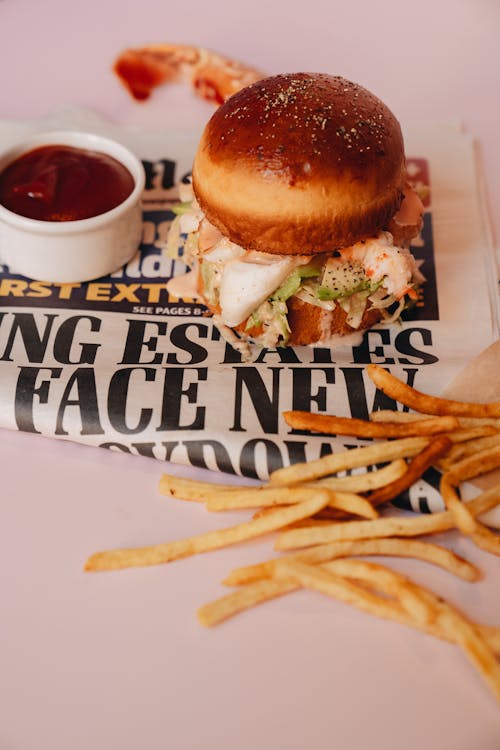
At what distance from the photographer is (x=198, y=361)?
8.89 feet

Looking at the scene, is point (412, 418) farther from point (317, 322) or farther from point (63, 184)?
point (63, 184)

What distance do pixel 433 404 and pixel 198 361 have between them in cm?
81

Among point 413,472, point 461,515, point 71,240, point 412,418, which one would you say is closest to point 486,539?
point 461,515

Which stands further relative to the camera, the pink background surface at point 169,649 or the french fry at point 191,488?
the french fry at point 191,488

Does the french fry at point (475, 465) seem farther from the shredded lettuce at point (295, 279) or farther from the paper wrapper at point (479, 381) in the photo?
the shredded lettuce at point (295, 279)

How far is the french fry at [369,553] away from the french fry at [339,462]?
0.63 feet

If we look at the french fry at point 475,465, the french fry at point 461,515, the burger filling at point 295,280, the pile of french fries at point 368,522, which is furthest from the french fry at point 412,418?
the burger filling at point 295,280

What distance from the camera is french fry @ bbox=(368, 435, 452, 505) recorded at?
2166 mm

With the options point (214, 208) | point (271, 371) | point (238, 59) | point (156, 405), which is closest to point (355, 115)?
point (214, 208)

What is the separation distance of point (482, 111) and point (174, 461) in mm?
2640

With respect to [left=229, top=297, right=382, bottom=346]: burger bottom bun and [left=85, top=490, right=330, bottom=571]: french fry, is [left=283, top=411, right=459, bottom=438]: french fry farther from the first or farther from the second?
[left=229, top=297, right=382, bottom=346]: burger bottom bun

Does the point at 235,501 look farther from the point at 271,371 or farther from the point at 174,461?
the point at 271,371

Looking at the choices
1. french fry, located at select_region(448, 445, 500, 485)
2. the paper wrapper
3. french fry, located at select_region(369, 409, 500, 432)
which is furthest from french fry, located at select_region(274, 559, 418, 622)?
the paper wrapper

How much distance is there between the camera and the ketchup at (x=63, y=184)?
2896 mm
